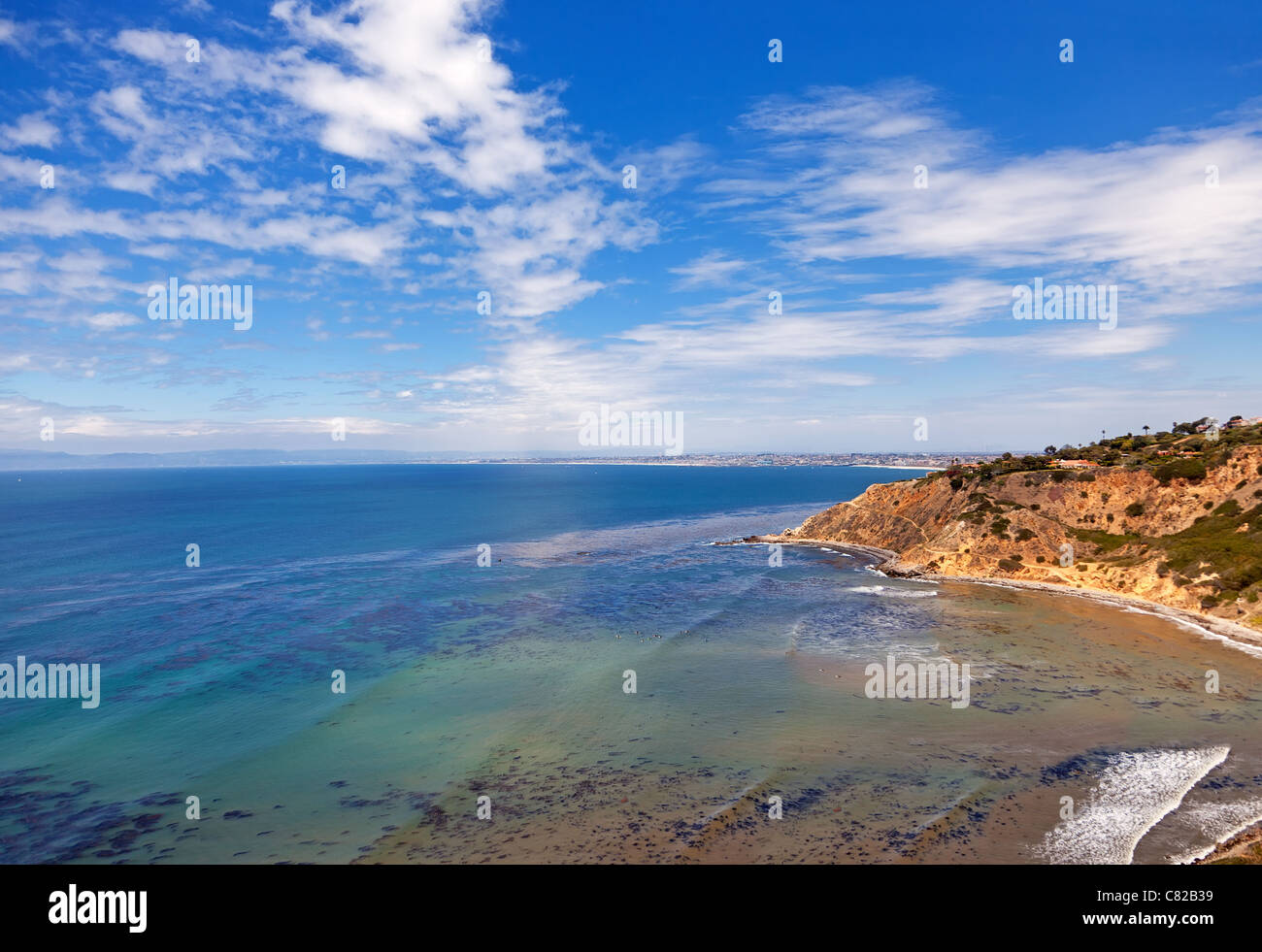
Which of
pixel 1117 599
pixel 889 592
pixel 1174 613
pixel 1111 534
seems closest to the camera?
pixel 1174 613

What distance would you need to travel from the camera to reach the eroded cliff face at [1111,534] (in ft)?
182

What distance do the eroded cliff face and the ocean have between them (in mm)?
6834

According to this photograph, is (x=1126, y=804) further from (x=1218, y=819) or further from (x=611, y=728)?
(x=611, y=728)

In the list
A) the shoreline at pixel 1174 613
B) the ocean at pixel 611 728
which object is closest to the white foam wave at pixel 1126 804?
the ocean at pixel 611 728

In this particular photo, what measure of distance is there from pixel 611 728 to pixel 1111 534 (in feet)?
213

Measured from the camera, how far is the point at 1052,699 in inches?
1431

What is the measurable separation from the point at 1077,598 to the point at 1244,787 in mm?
40508

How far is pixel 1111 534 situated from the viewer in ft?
229

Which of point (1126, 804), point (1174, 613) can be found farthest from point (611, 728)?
point (1174, 613)

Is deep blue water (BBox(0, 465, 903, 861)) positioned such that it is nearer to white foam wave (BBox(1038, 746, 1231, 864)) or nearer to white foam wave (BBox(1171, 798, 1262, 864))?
white foam wave (BBox(1038, 746, 1231, 864))

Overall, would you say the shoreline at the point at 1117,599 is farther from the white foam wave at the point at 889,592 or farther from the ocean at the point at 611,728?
the white foam wave at the point at 889,592

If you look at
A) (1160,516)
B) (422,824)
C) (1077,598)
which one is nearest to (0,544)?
(422,824)

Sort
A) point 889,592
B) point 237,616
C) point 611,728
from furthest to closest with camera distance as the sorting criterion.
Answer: point 889,592 < point 237,616 < point 611,728

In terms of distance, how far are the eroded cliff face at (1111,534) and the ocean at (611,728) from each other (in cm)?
683
